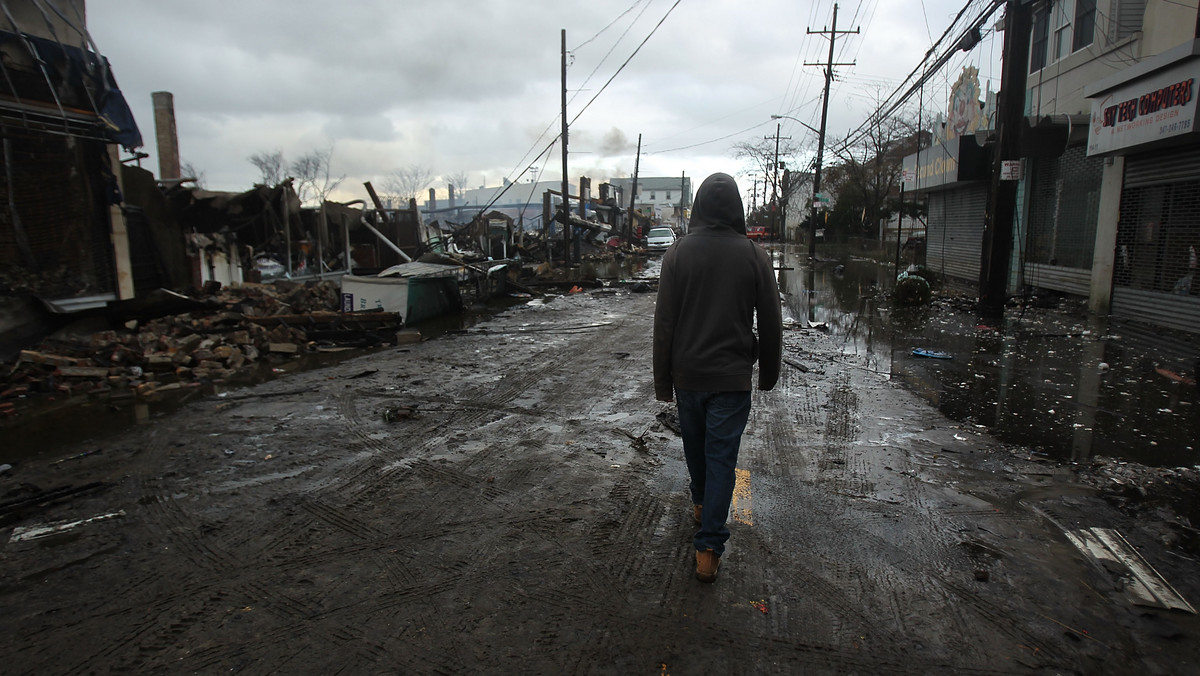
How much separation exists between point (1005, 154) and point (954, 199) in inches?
429

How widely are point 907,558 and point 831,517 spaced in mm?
528

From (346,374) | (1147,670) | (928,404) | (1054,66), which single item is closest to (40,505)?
(346,374)

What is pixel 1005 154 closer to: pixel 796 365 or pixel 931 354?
pixel 931 354

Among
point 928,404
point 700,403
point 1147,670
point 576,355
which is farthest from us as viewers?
point 576,355

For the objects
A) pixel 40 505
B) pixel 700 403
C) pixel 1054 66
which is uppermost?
pixel 1054 66

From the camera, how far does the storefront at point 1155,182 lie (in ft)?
30.6

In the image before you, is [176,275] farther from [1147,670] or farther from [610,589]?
[1147,670]

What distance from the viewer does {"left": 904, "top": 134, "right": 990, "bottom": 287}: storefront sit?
17359mm

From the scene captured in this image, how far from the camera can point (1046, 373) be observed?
7586 mm

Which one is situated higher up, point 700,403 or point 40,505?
point 700,403

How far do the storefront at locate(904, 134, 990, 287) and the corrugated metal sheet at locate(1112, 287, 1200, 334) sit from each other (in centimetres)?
559

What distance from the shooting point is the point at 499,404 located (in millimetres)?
6492

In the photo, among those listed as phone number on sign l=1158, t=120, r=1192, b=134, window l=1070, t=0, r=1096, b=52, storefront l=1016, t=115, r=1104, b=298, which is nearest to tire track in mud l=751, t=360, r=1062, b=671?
phone number on sign l=1158, t=120, r=1192, b=134

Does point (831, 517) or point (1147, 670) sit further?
Result: point (831, 517)
